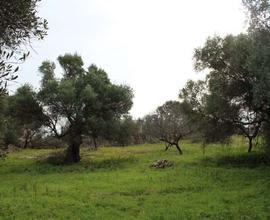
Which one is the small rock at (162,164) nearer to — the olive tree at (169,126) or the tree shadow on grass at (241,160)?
the tree shadow on grass at (241,160)

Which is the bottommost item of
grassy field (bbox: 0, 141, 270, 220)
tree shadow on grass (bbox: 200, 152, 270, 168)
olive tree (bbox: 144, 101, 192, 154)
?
grassy field (bbox: 0, 141, 270, 220)

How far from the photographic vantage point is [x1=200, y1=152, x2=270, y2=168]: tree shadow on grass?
37.4m

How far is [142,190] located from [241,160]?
15.0m

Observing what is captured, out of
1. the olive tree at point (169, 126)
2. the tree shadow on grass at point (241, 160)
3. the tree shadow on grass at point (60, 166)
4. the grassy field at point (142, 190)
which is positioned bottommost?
the grassy field at point (142, 190)

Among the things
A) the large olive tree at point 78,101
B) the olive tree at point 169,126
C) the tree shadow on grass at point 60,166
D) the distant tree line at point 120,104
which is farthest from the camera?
the olive tree at point 169,126

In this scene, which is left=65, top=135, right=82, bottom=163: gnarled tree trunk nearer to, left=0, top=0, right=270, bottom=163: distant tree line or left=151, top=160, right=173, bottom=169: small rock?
left=0, top=0, right=270, bottom=163: distant tree line

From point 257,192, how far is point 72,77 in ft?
92.2

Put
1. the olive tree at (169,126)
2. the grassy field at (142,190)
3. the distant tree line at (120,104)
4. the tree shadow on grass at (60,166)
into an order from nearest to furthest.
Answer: the grassy field at (142,190) < the distant tree line at (120,104) < the tree shadow on grass at (60,166) < the olive tree at (169,126)

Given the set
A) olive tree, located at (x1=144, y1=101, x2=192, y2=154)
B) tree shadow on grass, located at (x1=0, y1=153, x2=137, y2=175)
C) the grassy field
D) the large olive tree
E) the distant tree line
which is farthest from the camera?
olive tree, located at (x1=144, y1=101, x2=192, y2=154)

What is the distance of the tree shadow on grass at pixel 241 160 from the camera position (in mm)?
37438

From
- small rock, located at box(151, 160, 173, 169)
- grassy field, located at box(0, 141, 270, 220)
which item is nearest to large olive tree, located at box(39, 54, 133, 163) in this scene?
grassy field, located at box(0, 141, 270, 220)

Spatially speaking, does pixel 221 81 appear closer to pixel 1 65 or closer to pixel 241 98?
pixel 241 98

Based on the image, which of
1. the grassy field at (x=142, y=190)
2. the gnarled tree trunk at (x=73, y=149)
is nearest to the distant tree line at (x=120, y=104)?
the gnarled tree trunk at (x=73, y=149)

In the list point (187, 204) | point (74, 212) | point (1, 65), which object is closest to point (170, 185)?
point (187, 204)
